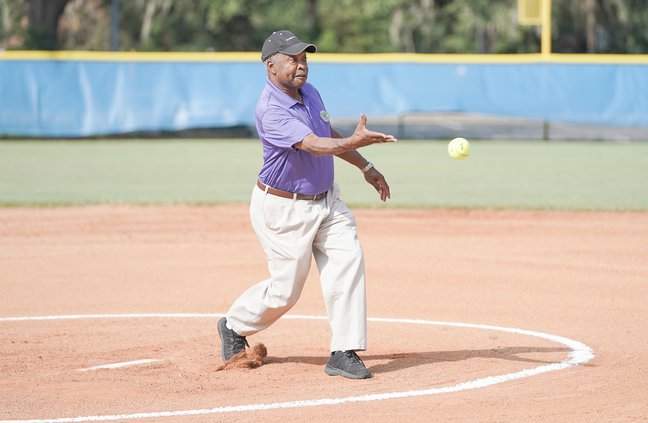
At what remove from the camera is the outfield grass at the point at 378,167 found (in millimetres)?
15930

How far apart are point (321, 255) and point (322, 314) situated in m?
2.18

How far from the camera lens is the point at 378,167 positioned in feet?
66.1

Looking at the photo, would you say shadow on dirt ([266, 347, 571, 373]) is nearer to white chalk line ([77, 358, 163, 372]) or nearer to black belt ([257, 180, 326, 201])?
white chalk line ([77, 358, 163, 372])

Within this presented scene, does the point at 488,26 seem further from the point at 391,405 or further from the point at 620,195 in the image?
the point at 391,405

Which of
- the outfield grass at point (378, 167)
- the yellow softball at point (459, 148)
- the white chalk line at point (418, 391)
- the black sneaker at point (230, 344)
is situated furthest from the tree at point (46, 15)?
the yellow softball at point (459, 148)

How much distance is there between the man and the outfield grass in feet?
28.8

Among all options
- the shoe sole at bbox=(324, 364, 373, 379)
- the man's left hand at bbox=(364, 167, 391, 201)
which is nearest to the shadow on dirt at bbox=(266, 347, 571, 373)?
the shoe sole at bbox=(324, 364, 373, 379)

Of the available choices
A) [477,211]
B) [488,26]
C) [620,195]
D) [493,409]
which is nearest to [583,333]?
[493,409]

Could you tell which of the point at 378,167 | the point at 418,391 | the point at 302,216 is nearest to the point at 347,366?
the point at 418,391

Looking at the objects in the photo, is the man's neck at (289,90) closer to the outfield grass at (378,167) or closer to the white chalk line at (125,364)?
the white chalk line at (125,364)

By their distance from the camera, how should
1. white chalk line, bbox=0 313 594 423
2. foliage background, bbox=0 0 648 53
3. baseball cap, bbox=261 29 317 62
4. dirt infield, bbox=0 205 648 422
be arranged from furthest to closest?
foliage background, bbox=0 0 648 53 < baseball cap, bbox=261 29 317 62 < dirt infield, bbox=0 205 648 422 < white chalk line, bbox=0 313 594 423

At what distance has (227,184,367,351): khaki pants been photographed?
6383 millimetres

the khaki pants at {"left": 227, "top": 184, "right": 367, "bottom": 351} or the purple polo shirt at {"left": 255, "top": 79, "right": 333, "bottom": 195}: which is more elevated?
the purple polo shirt at {"left": 255, "top": 79, "right": 333, "bottom": 195}

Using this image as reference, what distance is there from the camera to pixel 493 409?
5629mm
